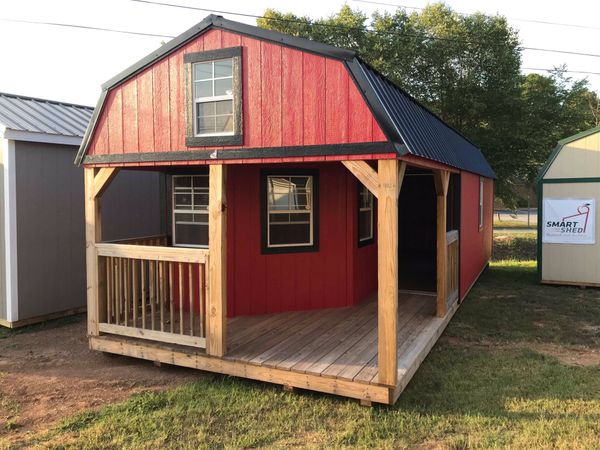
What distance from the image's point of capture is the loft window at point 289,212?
680cm

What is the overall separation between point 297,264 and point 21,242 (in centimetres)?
426

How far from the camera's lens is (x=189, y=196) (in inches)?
284

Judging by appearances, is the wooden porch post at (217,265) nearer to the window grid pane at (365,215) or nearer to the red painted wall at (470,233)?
the window grid pane at (365,215)

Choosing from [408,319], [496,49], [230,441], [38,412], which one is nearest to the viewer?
[230,441]

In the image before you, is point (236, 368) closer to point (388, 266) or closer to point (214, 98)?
point (388, 266)

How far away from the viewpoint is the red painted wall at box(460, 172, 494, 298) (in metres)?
8.29

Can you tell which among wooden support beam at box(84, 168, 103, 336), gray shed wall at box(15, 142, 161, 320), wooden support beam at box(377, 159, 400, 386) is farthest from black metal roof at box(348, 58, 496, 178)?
gray shed wall at box(15, 142, 161, 320)

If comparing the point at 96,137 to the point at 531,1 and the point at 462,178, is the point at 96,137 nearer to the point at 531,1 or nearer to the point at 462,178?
the point at 462,178

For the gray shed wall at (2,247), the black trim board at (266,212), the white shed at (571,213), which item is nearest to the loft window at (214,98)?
the black trim board at (266,212)

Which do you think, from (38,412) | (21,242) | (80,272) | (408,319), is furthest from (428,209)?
(38,412)

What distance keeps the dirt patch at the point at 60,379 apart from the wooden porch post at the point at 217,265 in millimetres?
617

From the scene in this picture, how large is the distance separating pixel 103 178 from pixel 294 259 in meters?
2.79

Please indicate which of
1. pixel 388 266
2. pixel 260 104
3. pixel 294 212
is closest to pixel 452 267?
pixel 294 212

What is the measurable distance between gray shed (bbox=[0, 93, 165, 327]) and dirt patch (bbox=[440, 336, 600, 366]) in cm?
498
